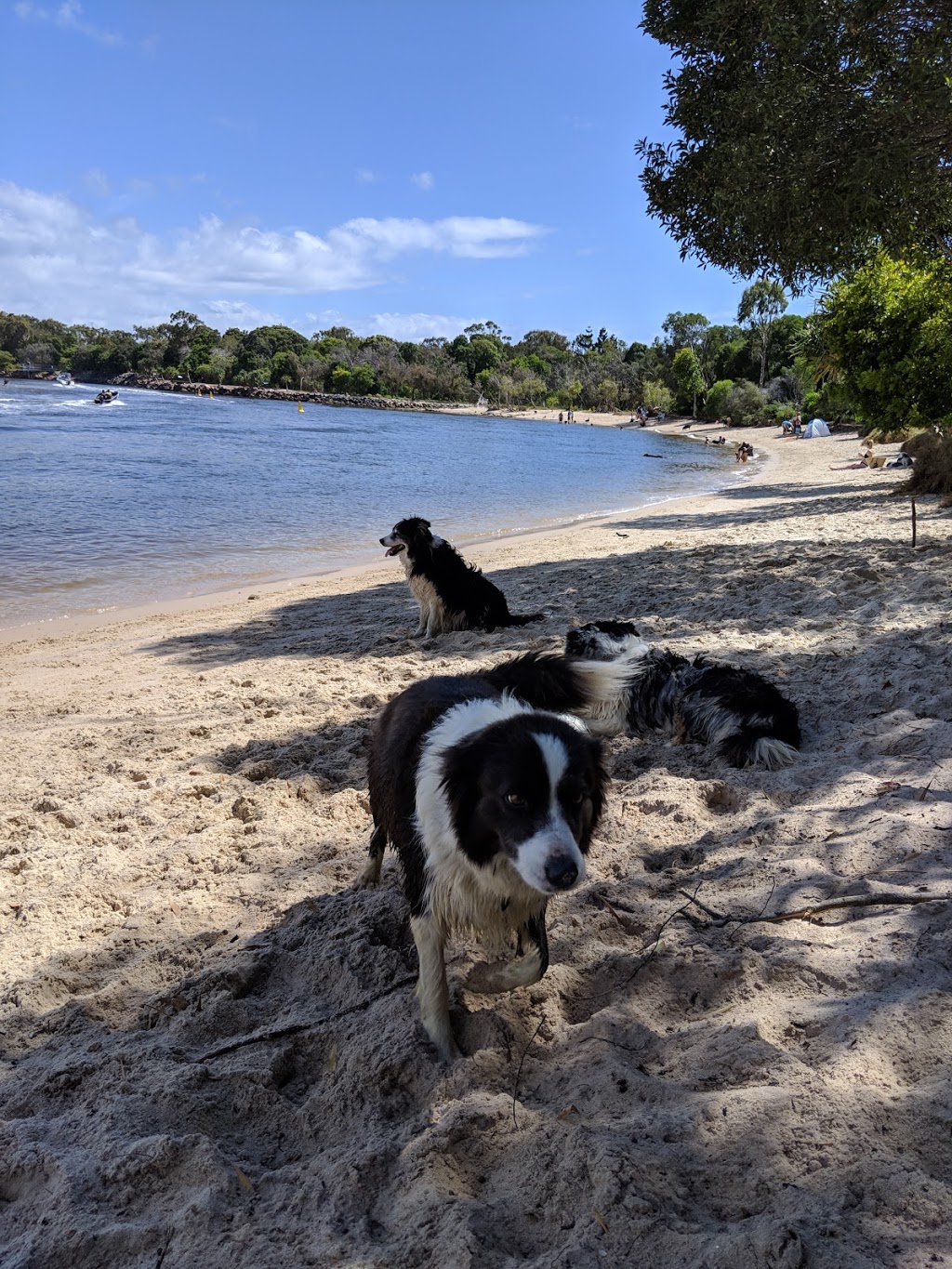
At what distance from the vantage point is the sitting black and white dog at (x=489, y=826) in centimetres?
279

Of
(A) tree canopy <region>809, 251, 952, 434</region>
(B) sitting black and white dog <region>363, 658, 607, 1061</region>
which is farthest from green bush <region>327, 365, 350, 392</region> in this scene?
(B) sitting black and white dog <region>363, 658, 607, 1061</region>

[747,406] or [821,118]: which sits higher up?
[747,406]

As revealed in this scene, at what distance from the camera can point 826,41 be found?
848 centimetres

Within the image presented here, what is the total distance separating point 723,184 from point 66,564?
11608 millimetres

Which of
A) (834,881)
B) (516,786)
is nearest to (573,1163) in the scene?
(516,786)

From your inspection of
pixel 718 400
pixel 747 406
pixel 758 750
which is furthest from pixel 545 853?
pixel 718 400

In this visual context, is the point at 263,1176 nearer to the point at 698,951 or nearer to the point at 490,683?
the point at 698,951

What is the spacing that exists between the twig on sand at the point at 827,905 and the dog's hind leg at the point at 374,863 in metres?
1.50

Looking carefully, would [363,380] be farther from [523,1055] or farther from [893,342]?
[523,1055]

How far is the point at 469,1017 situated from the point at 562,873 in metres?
0.80

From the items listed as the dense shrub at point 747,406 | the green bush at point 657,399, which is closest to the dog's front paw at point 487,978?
the dense shrub at point 747,406

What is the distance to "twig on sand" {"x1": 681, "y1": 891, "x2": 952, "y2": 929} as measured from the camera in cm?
305

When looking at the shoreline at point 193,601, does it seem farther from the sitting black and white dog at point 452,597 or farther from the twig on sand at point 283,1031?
the twig on sand at point 283,1031

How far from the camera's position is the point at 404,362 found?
128375mm
